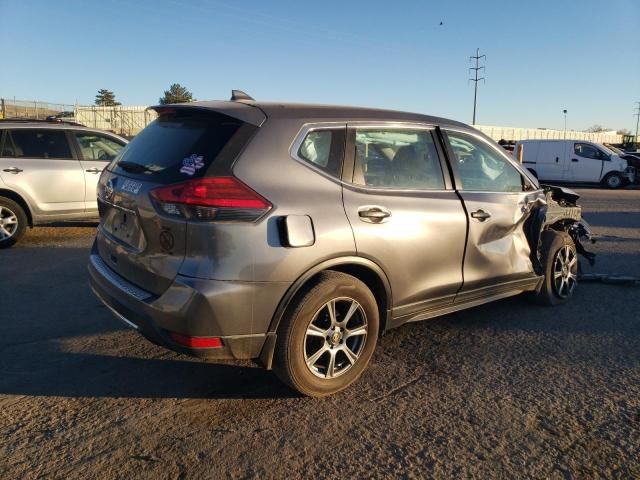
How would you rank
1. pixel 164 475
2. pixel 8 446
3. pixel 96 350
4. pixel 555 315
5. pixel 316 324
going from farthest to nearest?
pixel 555 315 < pixel 96 350 < pixel 316 324 < pixel 8 446 < pixel 164 475

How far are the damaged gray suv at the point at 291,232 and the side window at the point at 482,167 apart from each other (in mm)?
27

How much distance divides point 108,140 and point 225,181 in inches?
249

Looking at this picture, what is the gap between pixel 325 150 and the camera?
10.5ft

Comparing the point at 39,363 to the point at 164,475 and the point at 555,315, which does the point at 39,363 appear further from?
the point at 555,315

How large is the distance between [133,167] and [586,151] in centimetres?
2036

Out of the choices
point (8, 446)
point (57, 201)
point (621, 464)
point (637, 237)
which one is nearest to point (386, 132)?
point (621, 464)

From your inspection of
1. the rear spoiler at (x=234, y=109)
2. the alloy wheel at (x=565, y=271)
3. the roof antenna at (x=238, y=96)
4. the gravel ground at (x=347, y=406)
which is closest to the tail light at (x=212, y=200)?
the rear spoiler at (x=234, y=109)

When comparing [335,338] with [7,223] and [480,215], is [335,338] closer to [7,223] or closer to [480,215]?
[480,215]

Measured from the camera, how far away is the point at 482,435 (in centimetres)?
284

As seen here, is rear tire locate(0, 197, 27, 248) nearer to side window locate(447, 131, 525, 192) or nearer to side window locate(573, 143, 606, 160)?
side window locate(447, 131, 525, 192)

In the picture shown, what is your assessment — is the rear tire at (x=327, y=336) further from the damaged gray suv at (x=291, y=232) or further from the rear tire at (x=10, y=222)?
the rear tire at (x=10, y=222)

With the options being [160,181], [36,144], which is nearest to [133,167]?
[160,181]

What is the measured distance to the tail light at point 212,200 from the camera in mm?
2705

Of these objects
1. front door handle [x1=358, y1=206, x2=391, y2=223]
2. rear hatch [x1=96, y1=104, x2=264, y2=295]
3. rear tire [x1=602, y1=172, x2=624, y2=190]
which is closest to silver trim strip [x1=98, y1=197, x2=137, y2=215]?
rear hatch [x1=96, y1=104, x2=264, y2=295]
